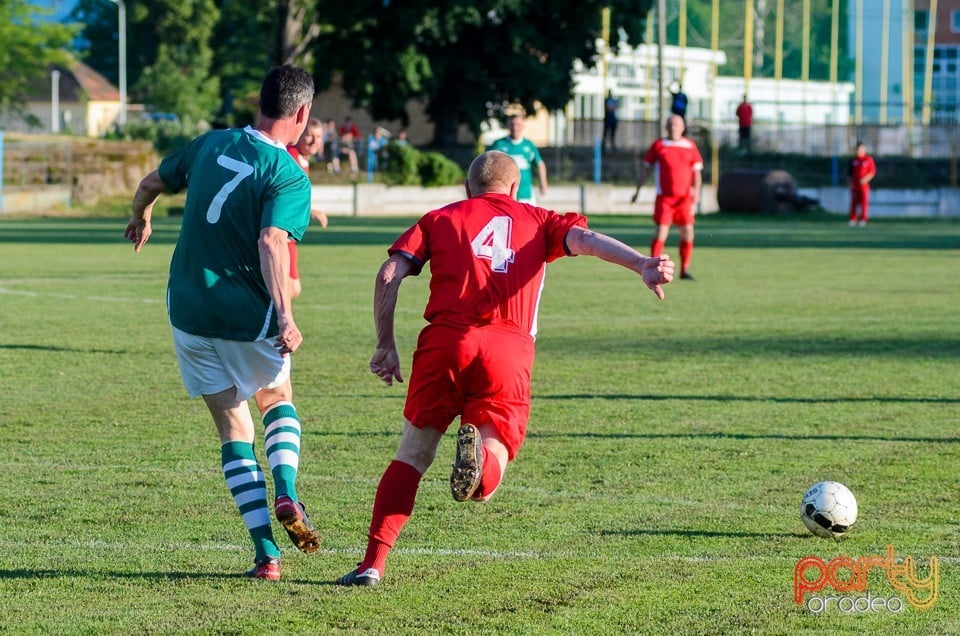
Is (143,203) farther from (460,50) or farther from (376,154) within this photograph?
(460,50)

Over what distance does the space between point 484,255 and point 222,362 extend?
1107mm

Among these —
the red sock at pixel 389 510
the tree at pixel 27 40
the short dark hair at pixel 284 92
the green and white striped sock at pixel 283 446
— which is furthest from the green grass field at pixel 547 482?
the tree at pixel 27 40

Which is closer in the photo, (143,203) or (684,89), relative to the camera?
(143,203)

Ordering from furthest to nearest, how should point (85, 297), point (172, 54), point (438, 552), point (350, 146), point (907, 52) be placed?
point (172, 54), point (907, 52), point (350, 146), point (85, 297), point (438, 552)

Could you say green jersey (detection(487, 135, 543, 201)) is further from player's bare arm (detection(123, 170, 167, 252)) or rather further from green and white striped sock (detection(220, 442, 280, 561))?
green and white striped sock (detection(220, 442, 280, 561))

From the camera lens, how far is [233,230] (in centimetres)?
562

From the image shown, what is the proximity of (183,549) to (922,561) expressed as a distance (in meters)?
2.95

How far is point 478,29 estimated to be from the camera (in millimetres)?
49406

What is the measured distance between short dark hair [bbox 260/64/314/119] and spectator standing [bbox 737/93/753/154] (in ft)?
140

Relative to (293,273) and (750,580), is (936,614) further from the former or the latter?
(293,273)

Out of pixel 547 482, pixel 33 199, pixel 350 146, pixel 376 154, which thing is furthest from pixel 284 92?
pixel 350 146

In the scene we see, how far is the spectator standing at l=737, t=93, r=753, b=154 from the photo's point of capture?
47250 mm

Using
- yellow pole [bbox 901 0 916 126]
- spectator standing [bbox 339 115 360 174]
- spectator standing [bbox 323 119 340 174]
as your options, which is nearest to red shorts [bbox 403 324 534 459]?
spectator standing [bbox 339 115 360 174]

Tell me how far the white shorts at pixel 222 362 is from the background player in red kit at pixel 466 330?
1.63ft
